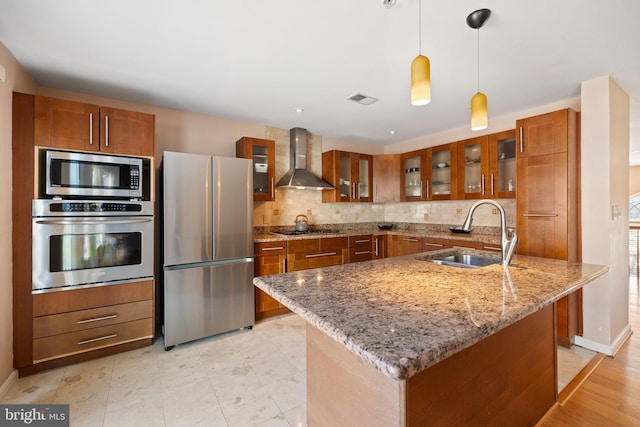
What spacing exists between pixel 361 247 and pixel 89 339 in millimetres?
3010

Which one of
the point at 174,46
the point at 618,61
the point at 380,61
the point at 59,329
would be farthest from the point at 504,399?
the point at 59,329

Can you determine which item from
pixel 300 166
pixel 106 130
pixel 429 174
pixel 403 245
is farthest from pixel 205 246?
pixel 429 174

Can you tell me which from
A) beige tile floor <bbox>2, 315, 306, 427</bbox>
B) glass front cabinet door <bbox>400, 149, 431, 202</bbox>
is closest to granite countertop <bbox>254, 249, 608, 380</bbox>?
beige tile floor <bbox>2, 315, 306, 427</bbox>

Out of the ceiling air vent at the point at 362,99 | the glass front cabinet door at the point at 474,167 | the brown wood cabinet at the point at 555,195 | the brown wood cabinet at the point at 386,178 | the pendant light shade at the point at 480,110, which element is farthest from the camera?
the brown wood cabinet at the point at 386,178

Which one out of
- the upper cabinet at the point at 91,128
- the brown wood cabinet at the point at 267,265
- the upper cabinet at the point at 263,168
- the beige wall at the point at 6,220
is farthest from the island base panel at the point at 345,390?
the upper cabinet at the point at 263,168

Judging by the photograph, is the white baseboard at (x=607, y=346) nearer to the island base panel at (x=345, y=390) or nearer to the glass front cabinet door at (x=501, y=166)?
the glass front cabinet door at (x=501, y=166)

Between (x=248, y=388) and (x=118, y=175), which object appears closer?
(x=248, y=388)

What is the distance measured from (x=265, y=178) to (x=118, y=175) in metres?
1.59

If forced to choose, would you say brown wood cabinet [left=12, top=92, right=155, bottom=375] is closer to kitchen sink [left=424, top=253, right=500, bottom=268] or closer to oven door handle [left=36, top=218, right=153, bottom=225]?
oven door handle [left=36, top=218, right=153, bottom=225]

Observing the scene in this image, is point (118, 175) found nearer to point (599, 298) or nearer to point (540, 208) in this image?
point (540, 208)

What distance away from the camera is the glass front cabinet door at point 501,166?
3401mm

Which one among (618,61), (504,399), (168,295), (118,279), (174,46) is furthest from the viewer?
(168,295)

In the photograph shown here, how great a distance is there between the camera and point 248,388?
2064 millimetres

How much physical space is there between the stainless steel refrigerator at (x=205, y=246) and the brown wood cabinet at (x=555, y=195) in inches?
112
